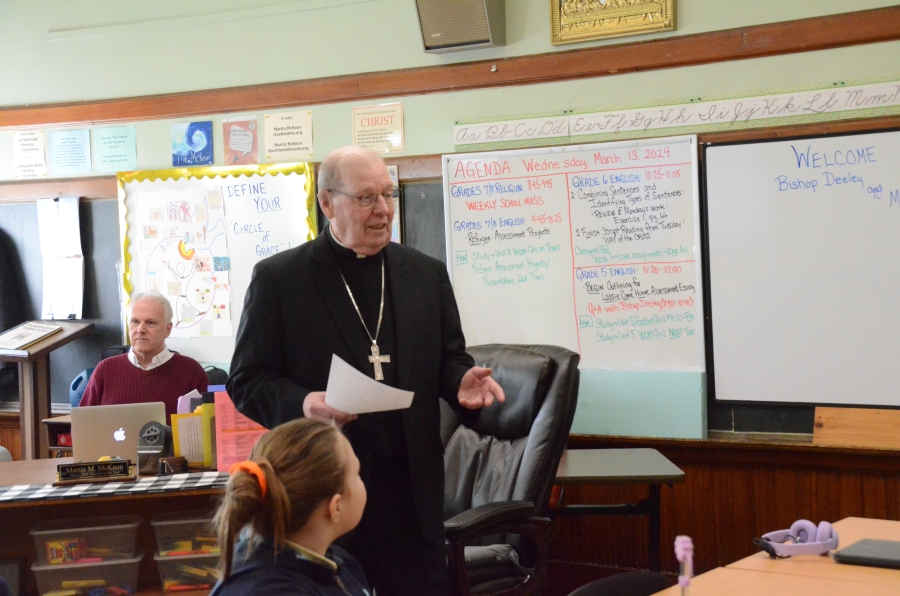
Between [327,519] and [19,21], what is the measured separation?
182 inches

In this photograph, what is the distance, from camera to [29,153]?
497 centimetres

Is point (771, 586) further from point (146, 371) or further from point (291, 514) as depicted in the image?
point (146, 371)

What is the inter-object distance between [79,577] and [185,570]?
295 mm

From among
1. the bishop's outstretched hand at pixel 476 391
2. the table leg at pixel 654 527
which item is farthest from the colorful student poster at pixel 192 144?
the bishop's outstretched hand at pixel 476 391

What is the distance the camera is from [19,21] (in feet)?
16.5

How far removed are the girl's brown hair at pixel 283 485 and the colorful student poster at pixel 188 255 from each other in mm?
3244

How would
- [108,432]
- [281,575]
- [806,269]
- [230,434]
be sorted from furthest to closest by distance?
[806,269], [108,432], [230,434], [281,575]

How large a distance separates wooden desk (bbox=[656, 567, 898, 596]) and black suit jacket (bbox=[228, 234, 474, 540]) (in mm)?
608

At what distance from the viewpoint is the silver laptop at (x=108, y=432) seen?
279cm

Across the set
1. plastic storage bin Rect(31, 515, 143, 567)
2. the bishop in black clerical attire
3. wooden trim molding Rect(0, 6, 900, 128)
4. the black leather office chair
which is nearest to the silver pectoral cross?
the bishop in black clerical attire

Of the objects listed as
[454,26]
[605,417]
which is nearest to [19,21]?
[454,26]

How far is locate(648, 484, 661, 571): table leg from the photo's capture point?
10.1ft

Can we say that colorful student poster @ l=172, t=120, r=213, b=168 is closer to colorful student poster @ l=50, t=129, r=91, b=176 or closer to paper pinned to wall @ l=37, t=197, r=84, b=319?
colorful student poster @ l=50, t=129, r=91, b=176

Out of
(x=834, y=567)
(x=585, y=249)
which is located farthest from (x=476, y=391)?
(x=585, y=249)
